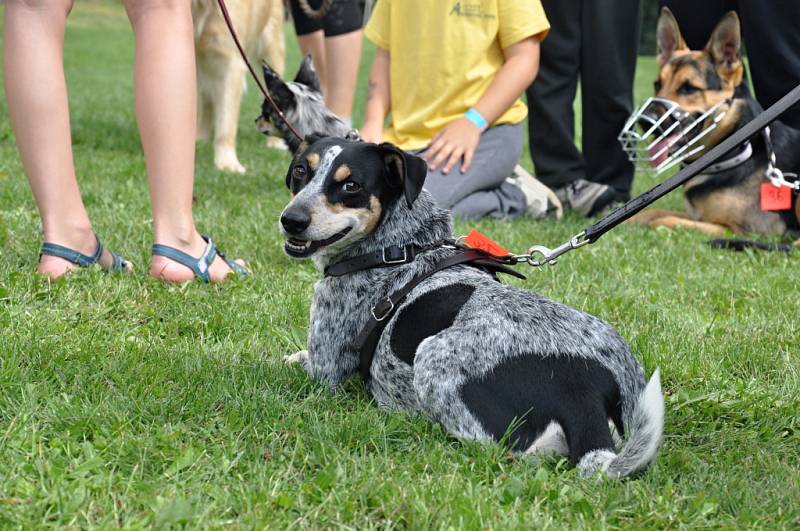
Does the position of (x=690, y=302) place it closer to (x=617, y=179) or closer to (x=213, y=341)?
(x=213, y=341)

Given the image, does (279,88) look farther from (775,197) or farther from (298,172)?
(775,197)

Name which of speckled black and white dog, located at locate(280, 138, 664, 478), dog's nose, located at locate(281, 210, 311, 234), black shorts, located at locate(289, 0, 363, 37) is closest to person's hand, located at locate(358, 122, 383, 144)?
black shorts, located at locate(289, 0, 363, 37)

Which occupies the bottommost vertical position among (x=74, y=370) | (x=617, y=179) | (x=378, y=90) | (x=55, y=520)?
(x=617, y=179)

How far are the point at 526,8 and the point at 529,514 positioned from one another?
401 cm

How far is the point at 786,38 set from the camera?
17.9 ft

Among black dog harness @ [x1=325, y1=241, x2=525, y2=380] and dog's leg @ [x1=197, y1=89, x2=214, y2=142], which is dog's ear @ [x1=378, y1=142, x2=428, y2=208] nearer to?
black dog harness @ [x1=325, y1=241, x2=525, y2=380]

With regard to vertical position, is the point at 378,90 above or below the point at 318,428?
below

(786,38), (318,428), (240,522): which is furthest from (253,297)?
(786,38)

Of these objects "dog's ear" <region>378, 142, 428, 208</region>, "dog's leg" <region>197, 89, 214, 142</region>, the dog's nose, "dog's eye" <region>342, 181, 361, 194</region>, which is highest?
"dog's ear" <region>378, 142, 428, 208</region>

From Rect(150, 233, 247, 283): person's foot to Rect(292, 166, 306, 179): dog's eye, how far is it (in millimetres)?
1009

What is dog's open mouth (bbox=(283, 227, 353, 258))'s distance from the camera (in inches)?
114

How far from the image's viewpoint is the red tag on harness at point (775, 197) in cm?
550

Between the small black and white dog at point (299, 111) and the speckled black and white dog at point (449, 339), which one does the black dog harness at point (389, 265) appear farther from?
the small black and white dog at point (299, 111)

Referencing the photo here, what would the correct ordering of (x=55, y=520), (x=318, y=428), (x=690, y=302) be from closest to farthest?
(x=55, y=520) → (x=318, y=428) → (x=690, y=302)
